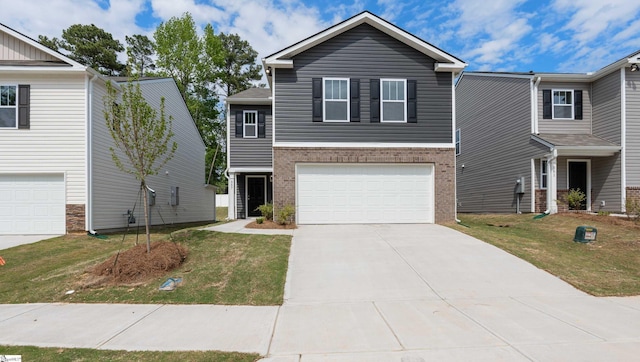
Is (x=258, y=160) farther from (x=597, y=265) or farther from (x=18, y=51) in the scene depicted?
(x=597, y=265)

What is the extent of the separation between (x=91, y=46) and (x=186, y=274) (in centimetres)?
3155

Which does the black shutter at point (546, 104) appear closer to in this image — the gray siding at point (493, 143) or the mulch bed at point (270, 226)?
the gray siding at point (493, 143)

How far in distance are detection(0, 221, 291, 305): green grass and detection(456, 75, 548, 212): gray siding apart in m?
12.6

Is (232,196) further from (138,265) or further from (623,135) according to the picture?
A: (623,135)

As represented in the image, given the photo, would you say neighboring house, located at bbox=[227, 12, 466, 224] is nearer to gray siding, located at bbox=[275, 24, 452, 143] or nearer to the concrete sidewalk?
gray siding, located at bbox=[275, 24, 452, 143]

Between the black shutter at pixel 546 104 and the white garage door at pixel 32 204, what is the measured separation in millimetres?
19234

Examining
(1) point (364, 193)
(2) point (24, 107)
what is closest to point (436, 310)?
(1) point (364, 193)

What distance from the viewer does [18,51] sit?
42.2ft

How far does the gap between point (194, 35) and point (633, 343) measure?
30.6 meters

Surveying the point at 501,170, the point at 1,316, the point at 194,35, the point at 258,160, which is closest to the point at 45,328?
the point at 1,316

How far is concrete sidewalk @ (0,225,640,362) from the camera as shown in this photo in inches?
169

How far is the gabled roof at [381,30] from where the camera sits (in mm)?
12844

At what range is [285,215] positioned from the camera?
12266mm

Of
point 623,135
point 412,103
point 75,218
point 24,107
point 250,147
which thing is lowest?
point 75,218
